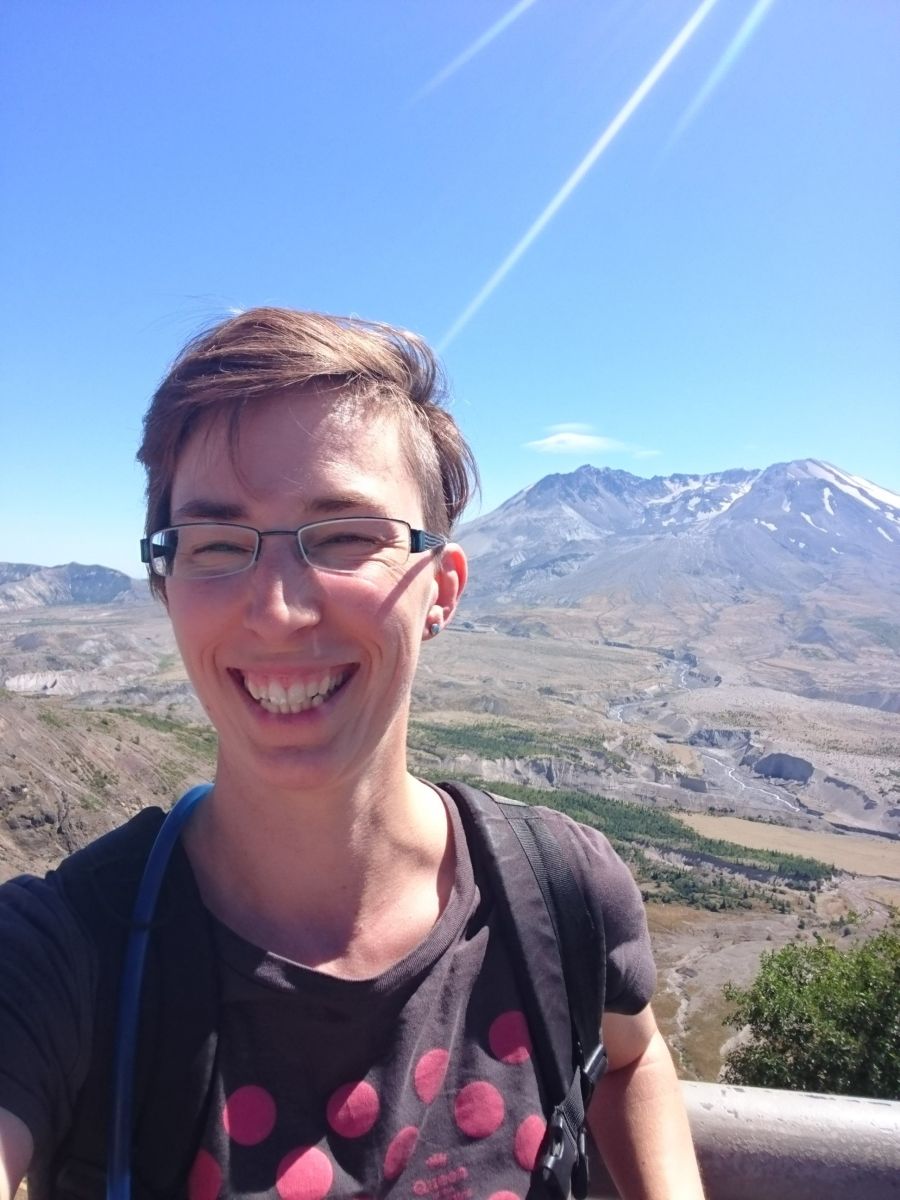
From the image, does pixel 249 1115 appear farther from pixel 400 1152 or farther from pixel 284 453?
pixel 284 453

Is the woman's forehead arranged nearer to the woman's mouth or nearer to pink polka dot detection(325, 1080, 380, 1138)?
the woman's mouth

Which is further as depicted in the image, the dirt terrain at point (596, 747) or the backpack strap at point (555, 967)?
the dirt terrain at point (596, 747)

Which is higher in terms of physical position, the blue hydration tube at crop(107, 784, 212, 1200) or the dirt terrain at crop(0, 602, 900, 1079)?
the blue hydration tube at crop(107, 784, 212, 1200)

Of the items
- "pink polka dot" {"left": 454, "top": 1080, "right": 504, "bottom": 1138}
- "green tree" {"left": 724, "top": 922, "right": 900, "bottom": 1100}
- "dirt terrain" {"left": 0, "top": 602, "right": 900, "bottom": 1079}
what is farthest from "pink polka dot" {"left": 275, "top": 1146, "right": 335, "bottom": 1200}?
"dirt terrain" {"left": 0, "top": 602, "right": 900, "bottom": 1079}

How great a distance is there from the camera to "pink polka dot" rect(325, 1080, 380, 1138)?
1301 mm

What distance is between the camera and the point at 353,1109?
4.33 ft

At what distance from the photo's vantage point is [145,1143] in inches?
46.9

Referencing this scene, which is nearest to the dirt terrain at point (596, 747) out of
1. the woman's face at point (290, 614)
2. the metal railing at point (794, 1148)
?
the metal railing at point (794, 1148)

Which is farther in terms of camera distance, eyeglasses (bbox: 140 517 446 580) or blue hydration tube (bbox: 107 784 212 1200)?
eyeglasses (bbox: 140 517 446 580)

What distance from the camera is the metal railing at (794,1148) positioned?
5.62 ft

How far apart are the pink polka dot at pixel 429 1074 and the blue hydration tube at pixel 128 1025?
0.48 m

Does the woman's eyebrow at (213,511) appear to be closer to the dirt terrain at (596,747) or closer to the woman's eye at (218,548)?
the woman's eye at (218,548)

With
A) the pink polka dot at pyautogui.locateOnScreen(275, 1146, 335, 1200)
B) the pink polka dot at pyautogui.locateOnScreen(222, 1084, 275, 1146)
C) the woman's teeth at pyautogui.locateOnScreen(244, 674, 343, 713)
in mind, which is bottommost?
the pink polka dot at pyautogui.locateOnScreen(275, 1146, 335, 1200)

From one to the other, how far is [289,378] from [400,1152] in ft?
4.62
